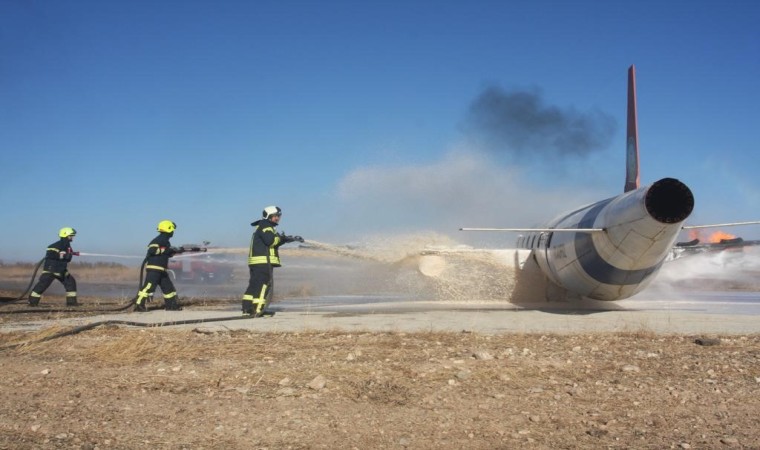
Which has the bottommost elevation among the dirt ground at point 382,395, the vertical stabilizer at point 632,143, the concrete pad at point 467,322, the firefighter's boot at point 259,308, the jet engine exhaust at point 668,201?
the dirt ground at point 382,395

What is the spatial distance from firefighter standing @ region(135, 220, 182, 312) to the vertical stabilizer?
485 inches

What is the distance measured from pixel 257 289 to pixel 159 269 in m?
3.25

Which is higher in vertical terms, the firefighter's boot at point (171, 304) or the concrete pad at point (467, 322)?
the firefighter's boot at point (171, 304)

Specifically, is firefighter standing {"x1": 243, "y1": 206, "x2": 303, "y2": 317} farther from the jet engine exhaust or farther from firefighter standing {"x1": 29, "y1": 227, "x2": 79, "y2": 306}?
the jet engine exhaust

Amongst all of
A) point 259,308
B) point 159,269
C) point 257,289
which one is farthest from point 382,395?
point 159,269

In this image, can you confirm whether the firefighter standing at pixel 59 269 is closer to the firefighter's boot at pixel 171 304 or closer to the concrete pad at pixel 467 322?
the firefighter's boot at pixel 171 304

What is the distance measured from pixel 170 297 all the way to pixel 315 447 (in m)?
12.0

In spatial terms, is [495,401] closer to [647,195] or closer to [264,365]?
[264,365]

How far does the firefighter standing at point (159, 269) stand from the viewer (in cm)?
1512

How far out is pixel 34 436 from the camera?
488 cm

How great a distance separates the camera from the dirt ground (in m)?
4.80

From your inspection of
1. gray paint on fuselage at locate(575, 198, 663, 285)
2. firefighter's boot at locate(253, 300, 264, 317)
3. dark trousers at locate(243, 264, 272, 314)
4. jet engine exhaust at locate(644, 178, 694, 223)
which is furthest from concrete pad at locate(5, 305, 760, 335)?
jet engine exhaust at locate(644, 178, 694, 223)

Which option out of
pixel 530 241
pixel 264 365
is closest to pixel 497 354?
pixel 264 365

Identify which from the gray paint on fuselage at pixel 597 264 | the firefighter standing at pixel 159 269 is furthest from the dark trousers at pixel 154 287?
the gray paint on fuselage at pixel 597 264
